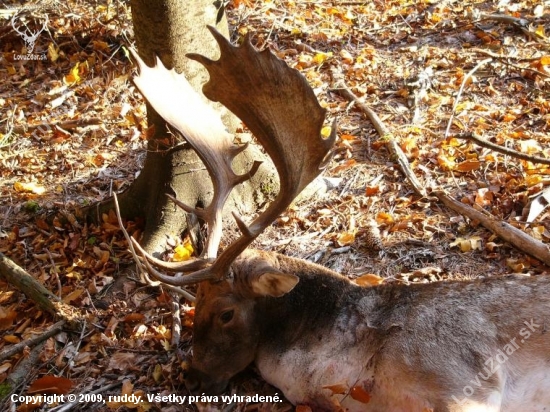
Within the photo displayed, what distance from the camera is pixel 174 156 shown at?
20.3 feet

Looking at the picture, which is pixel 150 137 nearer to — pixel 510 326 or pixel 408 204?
pixel 408 204

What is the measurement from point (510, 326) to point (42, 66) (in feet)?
26.7

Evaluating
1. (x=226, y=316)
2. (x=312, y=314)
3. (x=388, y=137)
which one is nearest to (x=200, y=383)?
(x=226, y=316)

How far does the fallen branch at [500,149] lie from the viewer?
20.8 ft

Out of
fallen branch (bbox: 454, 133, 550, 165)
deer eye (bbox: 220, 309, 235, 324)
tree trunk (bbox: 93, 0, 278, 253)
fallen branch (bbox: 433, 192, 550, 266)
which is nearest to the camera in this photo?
deer eye (bbox: 220, 309, 235, 324)

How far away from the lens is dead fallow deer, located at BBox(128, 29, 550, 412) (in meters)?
4.02

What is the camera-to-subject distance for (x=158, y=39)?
18.5 ft

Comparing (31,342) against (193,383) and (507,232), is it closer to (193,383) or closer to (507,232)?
(193,383)

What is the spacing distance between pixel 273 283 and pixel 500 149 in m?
3.47

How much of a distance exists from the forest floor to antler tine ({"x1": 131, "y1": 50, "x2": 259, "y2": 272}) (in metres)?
1.16

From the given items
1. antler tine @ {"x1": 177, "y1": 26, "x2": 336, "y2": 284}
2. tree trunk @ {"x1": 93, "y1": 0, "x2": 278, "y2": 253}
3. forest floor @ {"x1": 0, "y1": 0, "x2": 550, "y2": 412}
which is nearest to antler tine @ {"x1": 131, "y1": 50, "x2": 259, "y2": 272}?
antler tine @ {"x1": 177, "y1": 26, "x2": 336, "y2": 284}

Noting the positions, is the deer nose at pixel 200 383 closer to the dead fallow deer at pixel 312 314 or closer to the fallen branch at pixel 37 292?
the dead fallow deer at pixel 312 314

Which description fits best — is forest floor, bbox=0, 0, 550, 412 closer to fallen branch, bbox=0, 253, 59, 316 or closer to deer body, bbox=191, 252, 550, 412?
fallen branch, bbox=0, 253, 59, 316

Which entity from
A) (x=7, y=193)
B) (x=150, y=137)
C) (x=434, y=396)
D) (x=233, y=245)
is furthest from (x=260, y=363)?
→ (x=7, y=193)
